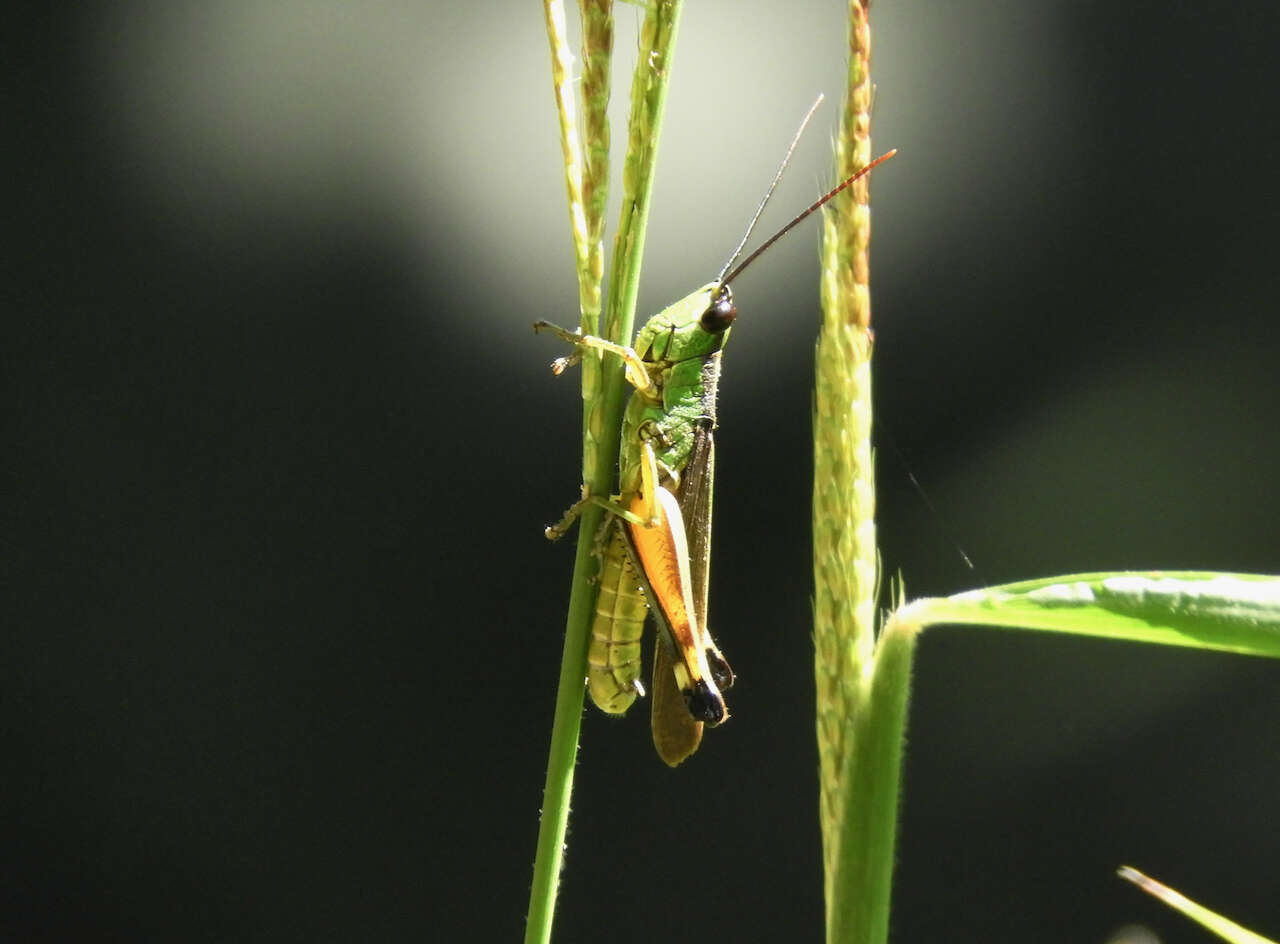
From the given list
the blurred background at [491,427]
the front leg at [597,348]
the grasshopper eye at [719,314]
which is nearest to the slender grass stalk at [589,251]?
the front leg at [597,348]

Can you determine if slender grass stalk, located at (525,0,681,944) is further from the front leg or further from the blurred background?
the blurred background

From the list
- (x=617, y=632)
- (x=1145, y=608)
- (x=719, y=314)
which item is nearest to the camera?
(x=1145, y=608)

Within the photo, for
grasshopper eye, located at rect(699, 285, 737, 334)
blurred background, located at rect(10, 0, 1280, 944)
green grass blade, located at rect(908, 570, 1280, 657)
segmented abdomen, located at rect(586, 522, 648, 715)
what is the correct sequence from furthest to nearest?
blurred background, located at rect(10, 0, 1280, 944) < grasshopper eye, located at rect(699, 285, 737, 334) < segmented abdomen, located at rect(586, 522, 648, 715) < green grass blade, located at rect(908, 570, 1280, 657)

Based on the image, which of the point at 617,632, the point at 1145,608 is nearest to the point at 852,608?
the point at 1145,608

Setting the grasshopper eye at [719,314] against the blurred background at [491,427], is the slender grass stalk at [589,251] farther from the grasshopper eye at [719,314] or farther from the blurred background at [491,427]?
the blurred background at [491,427]

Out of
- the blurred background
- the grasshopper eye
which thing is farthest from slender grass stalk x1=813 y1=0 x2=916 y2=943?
the blurred background

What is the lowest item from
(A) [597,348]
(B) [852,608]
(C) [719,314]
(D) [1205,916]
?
(D) [1205,916]

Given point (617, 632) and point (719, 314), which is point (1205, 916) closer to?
point (617, 632)
